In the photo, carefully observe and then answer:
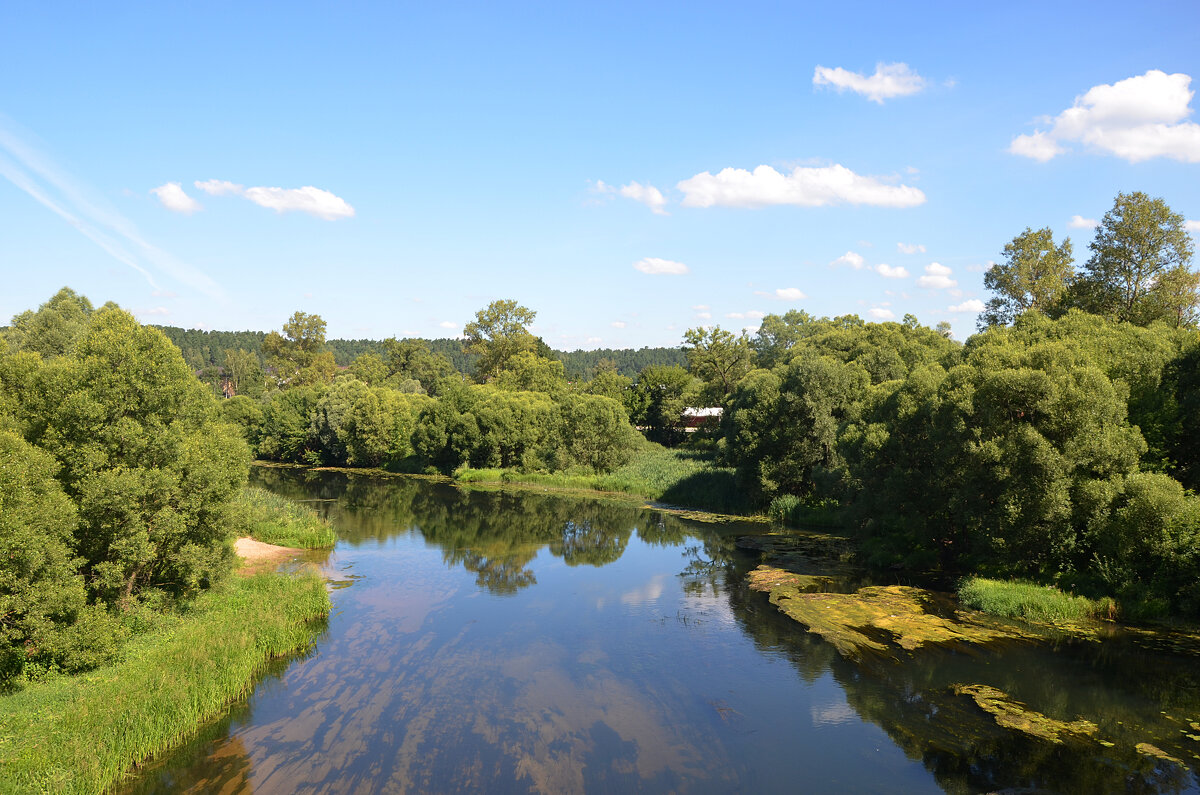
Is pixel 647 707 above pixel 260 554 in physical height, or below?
below

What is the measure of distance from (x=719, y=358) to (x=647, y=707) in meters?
73.3

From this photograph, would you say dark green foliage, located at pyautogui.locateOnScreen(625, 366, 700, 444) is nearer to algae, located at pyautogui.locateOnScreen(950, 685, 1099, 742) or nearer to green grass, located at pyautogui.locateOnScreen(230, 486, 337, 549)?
green grass, located at pyautogui.locateOnScreen(230, 486, 337, 549)

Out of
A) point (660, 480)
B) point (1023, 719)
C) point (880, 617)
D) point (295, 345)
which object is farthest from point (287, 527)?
point (295, 345)

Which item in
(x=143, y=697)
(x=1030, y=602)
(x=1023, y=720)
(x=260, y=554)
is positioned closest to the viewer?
(x=143, y=697)

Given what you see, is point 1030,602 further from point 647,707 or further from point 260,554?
point 260,554

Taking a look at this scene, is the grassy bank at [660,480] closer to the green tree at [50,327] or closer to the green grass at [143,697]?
the green grass at [143,697]

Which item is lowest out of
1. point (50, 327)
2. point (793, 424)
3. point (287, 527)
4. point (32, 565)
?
point (287, 527)

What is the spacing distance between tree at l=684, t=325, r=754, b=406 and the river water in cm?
6056

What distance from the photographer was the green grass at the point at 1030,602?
73.6 ft

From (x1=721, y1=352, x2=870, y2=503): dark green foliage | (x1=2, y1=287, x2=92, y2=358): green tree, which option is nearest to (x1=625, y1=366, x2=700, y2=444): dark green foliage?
(x1=721, y1=352, x2=870, y2=503): dark green foliage

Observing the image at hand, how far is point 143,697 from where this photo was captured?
1473 cm

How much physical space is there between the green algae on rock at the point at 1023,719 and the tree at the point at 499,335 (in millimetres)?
91530

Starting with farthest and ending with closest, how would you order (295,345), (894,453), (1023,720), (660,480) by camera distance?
(295,345)
(660,480)
(894,453)
(1023,720)

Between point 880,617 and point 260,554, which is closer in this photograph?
point 880,617
